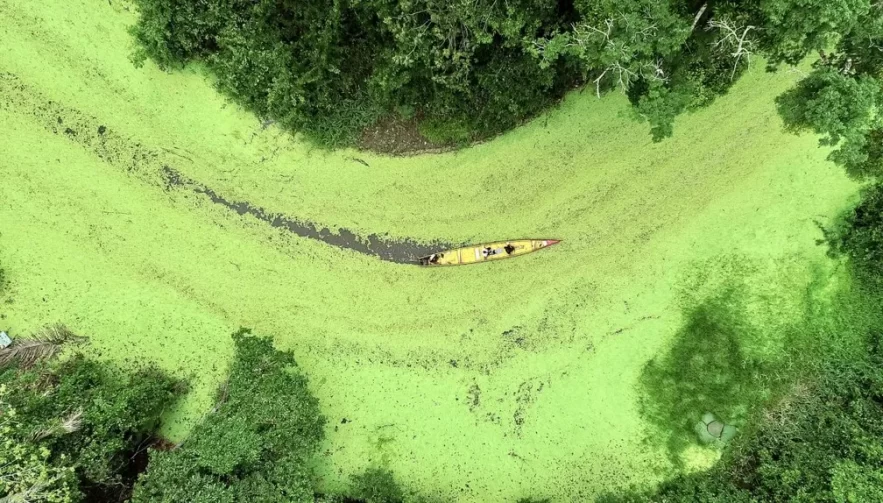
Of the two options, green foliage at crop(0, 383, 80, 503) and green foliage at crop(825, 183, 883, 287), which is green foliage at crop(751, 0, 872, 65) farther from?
green foliage at crop(0, 383, 80, 503)

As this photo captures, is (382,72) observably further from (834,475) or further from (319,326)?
(834,475)

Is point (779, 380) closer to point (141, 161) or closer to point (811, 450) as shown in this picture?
point (811, 450)

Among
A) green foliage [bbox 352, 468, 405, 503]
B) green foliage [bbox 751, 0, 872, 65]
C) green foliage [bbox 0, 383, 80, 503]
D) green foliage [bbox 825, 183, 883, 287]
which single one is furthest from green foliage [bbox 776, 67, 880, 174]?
green foliage [bbox 0, 383, 80, 503]

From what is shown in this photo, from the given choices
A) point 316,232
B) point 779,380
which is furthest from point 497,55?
point 779,380

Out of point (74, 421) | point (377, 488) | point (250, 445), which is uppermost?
point (250, 445)

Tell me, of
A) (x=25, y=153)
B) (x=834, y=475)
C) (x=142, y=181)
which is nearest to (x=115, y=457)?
(x=142, y=181)

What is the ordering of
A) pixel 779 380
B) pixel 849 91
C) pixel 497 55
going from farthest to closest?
pixel 779 380 < pixel 497 55 < pixel 849 91

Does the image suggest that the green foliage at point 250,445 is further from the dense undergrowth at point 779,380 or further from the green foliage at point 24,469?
the dense undergrowth at point 779,380
